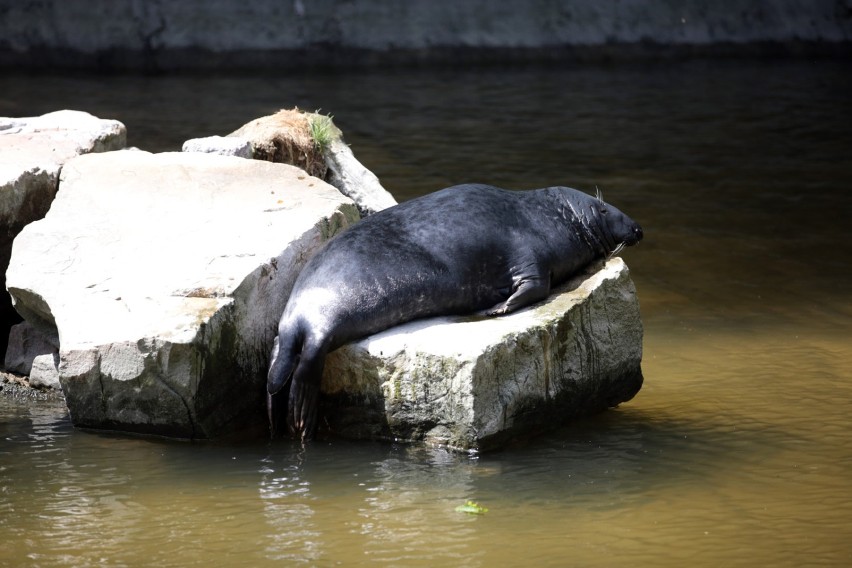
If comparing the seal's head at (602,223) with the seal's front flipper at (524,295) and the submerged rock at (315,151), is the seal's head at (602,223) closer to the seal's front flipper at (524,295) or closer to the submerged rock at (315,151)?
the seal's front flipper at (524,295)

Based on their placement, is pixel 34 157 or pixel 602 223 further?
pixel 34 157

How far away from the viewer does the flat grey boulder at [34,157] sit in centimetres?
660

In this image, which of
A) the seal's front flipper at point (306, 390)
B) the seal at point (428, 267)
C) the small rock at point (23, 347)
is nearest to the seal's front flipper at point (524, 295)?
the seal at point (428, 267)

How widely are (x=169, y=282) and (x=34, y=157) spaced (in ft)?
5.83

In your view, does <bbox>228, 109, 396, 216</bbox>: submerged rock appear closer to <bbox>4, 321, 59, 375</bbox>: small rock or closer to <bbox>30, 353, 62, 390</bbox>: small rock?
<bbox>4, 321, 59, 375</bbox>: small rock

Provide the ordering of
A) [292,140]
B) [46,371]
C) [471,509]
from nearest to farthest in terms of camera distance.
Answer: [471,509], [46,371], [292,140]

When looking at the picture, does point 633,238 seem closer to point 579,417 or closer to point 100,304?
point 579,417

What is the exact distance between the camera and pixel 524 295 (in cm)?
589

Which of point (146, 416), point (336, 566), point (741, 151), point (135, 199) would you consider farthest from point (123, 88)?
point (336, 566)

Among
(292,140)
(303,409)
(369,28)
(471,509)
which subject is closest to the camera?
(471,509)

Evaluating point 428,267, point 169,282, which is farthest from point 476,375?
point 169,282

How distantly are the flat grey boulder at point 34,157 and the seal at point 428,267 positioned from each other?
6.19 ft

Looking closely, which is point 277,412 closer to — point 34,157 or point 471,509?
point 471,509

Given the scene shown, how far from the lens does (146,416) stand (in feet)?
17.9
